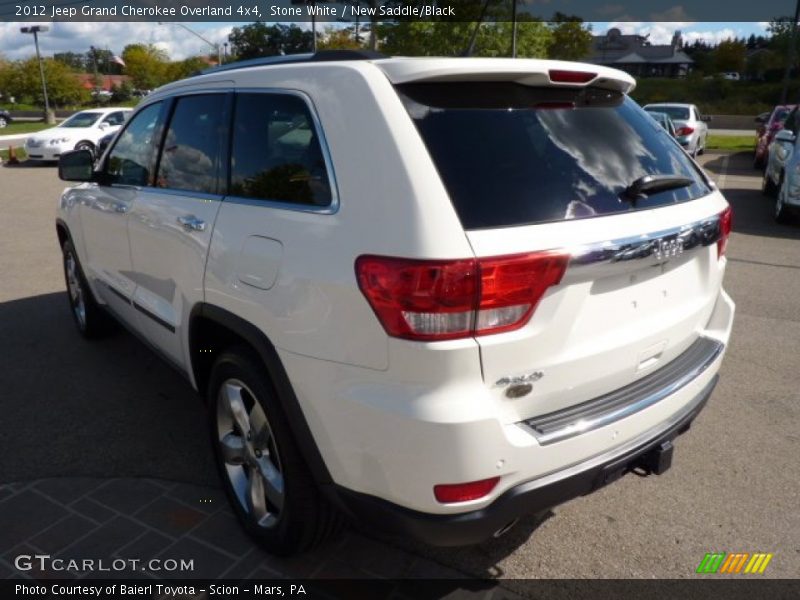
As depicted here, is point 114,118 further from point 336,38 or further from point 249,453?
point 336,38

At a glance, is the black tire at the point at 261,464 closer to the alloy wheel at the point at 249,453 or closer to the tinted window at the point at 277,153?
the alloy wheel at the point at 249,453

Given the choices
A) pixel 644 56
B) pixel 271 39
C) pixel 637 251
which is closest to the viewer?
pixel 637 251

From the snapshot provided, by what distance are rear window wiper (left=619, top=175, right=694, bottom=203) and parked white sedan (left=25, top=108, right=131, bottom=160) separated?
1756cm

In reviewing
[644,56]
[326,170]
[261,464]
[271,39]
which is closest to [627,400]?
[326,170]

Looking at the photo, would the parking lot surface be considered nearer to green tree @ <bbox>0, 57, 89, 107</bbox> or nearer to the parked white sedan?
the parked white sedan

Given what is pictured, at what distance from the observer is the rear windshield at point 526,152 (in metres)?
2.07

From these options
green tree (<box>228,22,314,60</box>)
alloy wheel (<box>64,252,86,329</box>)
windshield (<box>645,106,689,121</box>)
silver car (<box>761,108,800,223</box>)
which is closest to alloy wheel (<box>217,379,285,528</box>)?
alloy wheel (<box>64,252,86,329</box>)

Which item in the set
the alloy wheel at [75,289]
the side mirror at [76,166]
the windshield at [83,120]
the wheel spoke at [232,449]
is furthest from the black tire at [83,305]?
the windshield at [83,120]

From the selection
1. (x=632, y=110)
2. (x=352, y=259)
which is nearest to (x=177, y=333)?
(x=352, y=259)

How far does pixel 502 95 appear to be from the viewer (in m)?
2.30

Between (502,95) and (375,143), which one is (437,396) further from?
(502,95)

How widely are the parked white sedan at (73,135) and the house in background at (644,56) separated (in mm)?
79260

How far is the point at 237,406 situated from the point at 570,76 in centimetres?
181

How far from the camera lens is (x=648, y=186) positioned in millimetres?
2375
